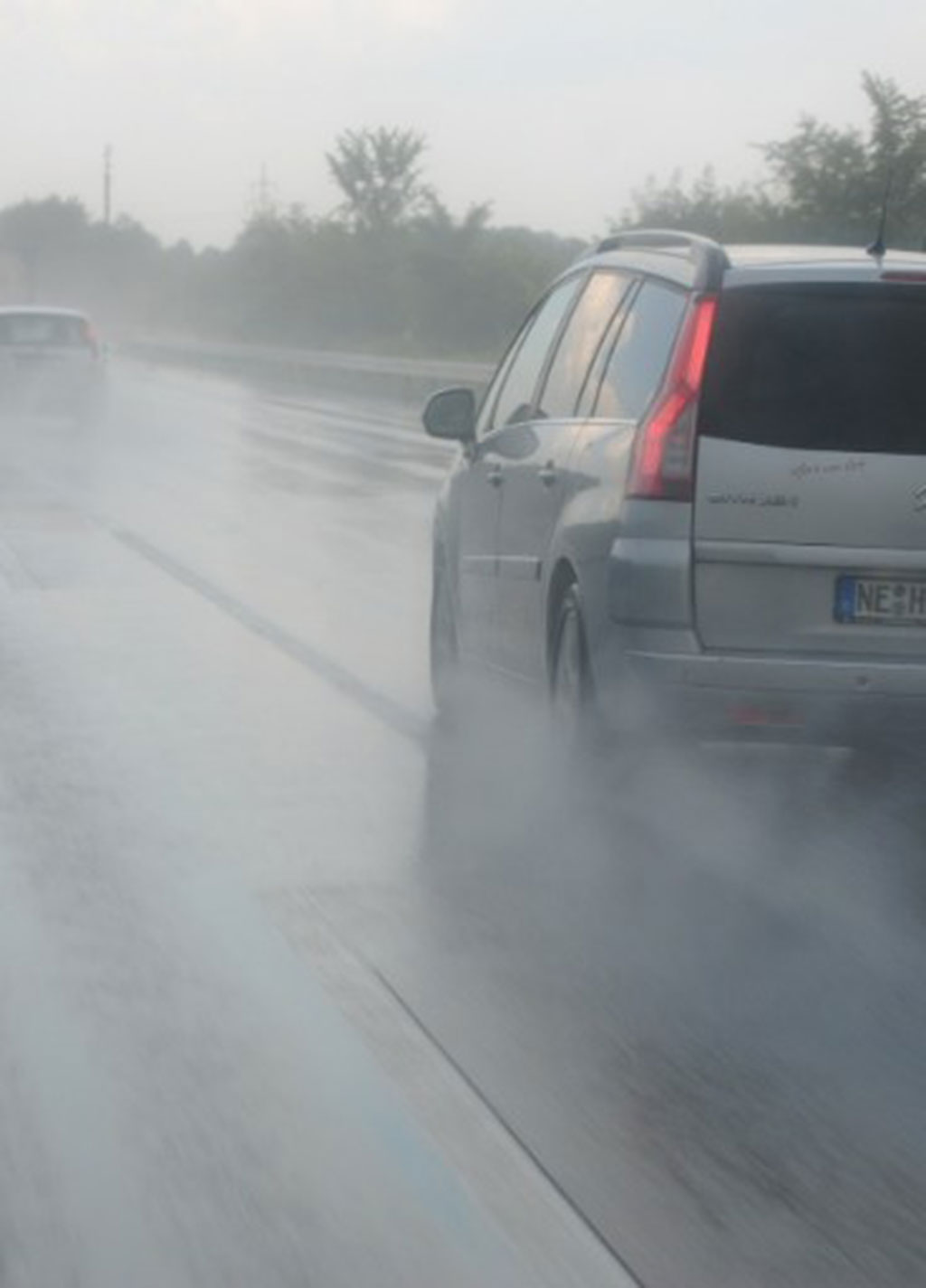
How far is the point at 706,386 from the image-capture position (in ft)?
28.4

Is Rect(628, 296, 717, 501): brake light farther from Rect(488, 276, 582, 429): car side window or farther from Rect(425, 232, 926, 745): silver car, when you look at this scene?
Rect(488, 276, 582, 429): car side window

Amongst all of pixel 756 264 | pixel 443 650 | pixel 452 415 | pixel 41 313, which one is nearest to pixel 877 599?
pixel 756 264

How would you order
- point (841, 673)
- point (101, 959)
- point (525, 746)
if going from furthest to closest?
point (525, 746) → point (841, 673) → point (101, 959)

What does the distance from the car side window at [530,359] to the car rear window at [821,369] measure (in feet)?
5.65

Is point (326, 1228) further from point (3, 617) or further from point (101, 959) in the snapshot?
point (3, 617)

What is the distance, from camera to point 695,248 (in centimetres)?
900

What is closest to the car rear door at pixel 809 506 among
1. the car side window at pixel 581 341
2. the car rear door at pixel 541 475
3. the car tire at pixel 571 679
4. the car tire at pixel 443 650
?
the car tire at pixel 571 679

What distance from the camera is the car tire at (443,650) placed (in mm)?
11305

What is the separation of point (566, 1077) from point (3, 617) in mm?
8611

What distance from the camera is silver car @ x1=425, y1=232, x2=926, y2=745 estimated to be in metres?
8.49

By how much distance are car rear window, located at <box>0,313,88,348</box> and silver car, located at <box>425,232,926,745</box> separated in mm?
30139

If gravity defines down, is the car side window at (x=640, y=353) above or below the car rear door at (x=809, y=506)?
above

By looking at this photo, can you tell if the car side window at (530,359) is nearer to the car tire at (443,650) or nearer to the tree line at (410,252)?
the car tire at (443,650)

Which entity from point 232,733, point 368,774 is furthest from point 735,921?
point 232,733
